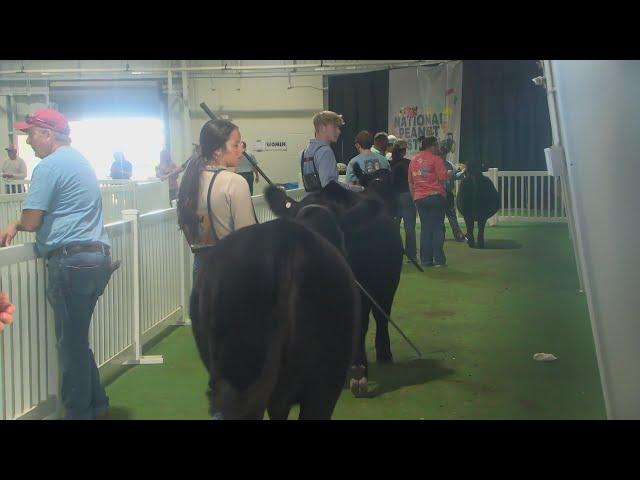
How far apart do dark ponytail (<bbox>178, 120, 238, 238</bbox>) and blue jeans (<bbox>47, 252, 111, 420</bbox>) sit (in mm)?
509

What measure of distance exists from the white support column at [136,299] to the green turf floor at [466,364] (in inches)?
4.0

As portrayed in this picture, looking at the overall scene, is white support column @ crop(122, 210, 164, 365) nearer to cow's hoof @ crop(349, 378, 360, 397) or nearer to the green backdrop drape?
cow's hoof @ crop(349, 378, 360, 397)

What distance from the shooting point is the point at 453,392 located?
391 centimetres

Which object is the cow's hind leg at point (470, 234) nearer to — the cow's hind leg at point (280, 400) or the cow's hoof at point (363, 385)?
the cow's hoof at point (363, 385)

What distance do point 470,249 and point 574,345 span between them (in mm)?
4451

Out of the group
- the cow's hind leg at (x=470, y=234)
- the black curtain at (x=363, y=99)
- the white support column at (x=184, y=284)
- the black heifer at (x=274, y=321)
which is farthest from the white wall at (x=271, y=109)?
the black heifer at (x=274, y=321)

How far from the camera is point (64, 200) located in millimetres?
3121

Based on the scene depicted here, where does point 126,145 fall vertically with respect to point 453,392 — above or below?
above

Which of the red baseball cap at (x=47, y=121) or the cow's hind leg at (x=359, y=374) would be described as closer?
the red baseball cap at (x=47, y=121)

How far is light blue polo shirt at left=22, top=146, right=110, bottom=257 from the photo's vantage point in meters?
3.06

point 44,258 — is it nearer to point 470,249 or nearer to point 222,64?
point 470,249

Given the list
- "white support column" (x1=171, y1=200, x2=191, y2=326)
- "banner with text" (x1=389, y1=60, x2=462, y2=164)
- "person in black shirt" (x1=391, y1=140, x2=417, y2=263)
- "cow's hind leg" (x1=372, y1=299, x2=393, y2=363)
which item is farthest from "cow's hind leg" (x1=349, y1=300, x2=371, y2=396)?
"banner with text" (x1=389, y1=60, x2=462, y2=164)

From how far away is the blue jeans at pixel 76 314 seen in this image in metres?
3.20
